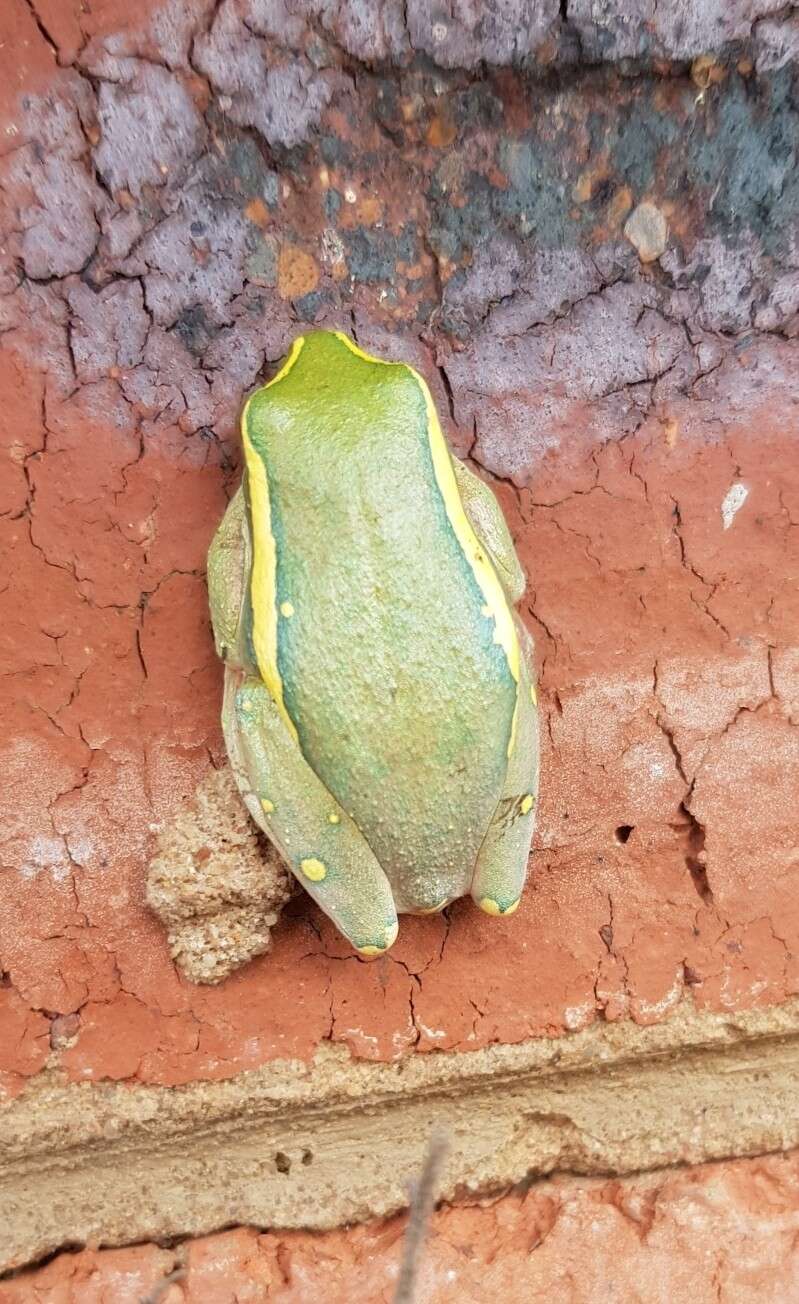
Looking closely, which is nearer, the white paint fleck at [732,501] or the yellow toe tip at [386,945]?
the yellow toe tip at [386,945]

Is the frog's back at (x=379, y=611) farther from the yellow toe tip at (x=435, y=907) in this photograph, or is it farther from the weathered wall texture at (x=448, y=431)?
the weathered wall texture at (x=448, y=431)

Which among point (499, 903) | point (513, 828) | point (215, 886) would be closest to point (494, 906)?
point (499, 903)

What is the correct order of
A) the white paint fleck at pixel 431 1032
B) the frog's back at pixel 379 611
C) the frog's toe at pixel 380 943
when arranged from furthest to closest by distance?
the white paint fleck at pixel 431 1032 → the frog's toe at pixel 380 943 → the frog's back at pixel 379 611

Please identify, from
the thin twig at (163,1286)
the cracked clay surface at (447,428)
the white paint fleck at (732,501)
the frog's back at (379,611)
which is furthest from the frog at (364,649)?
the thin twig at (163,1286)

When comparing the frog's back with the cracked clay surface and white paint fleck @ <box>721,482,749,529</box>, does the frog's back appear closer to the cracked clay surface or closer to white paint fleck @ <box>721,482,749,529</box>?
the cracked clay surface

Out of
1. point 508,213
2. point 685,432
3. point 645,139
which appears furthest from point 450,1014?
point 645,139

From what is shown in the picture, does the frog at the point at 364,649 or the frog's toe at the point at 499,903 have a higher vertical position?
the frog at the point at 364,649

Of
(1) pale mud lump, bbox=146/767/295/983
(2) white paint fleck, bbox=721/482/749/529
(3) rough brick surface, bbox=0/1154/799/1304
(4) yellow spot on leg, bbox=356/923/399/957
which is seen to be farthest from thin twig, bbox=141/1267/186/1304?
(2) white paint fleck, bbox=721/482/749/529
